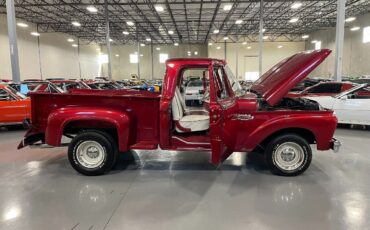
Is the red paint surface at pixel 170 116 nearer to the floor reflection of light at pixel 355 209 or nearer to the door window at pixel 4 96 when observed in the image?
the floor reflection of light at pixel 355 209

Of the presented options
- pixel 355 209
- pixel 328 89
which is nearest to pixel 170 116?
pixel 355 209

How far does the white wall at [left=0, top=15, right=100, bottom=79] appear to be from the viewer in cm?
2150

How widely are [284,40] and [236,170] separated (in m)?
35.5

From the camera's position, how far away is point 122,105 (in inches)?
187

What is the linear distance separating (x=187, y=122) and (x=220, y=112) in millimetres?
768

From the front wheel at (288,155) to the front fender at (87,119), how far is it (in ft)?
7.94

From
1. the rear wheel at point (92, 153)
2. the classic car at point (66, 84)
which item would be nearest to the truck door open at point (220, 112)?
the rear wheel at point (92, 153)

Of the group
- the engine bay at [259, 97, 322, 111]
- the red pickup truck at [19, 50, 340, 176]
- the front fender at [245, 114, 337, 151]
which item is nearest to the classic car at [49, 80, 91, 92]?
the red pickup truck at [19, 50, 340, 176]

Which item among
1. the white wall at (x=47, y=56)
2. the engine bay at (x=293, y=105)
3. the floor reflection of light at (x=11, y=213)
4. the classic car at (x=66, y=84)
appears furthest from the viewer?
the white wall at (x=47, y=56)

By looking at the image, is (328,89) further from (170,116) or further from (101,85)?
(101,85)

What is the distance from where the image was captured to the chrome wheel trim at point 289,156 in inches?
184

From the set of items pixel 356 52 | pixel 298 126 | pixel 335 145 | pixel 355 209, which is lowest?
pixel 355 209

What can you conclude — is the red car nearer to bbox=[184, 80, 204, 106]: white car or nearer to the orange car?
bbox=[184, 80, 204, 106]: white car

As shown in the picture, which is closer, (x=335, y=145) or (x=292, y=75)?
(x=292, y=75)
